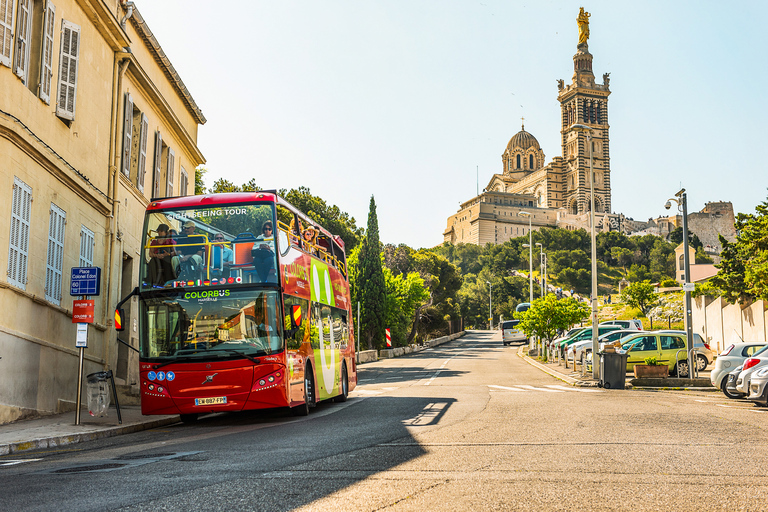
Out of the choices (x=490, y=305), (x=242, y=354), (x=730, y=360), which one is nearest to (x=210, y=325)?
(x=242, y=354)

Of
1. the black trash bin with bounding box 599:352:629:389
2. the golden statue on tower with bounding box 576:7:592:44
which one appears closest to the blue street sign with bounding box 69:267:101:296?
the black trash bin with bounding box 599:352:629:389

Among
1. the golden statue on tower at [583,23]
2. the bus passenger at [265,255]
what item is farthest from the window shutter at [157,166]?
the golden statue on tower at [583,23]

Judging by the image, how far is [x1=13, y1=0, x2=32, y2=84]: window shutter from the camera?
13414 millimetres

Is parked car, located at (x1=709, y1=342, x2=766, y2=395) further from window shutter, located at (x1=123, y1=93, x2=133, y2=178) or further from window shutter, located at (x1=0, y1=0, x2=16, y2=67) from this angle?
window shutter, located at (x1=0, y1=0, x2=16, y2=67)

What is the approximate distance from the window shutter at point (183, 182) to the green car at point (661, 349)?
1727 centimetres

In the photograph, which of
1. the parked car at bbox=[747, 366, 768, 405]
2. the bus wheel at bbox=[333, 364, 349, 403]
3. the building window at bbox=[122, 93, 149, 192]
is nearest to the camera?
the parked car at bbox=[747, 366, 768, 405]

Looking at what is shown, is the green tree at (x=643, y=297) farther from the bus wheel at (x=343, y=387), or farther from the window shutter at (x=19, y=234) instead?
the window shutter at (x=19, y=234)

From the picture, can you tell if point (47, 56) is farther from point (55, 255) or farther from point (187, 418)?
point (187, 418)

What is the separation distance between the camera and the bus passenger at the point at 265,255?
41.5 ft

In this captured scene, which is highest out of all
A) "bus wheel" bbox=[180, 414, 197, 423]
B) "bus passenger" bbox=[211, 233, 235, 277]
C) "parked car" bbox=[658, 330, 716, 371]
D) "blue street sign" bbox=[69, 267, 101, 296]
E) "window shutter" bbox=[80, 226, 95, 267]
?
"window shutter" bbox=[80, 226, 95, 267]

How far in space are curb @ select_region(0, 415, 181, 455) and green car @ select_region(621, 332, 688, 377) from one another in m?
17.6

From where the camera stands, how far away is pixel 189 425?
13891mm

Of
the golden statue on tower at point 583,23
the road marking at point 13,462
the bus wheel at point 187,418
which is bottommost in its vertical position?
the bus wheel at point 187,418

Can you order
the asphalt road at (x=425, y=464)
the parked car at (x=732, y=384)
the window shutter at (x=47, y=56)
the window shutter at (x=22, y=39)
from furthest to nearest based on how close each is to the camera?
1. the parked car at (x=732, y=384)
2. the window shutter at (x=47, y=56)
3. the window shutter at (x=22, y=39)
4. the asphalt road at (x=425, y=464)
